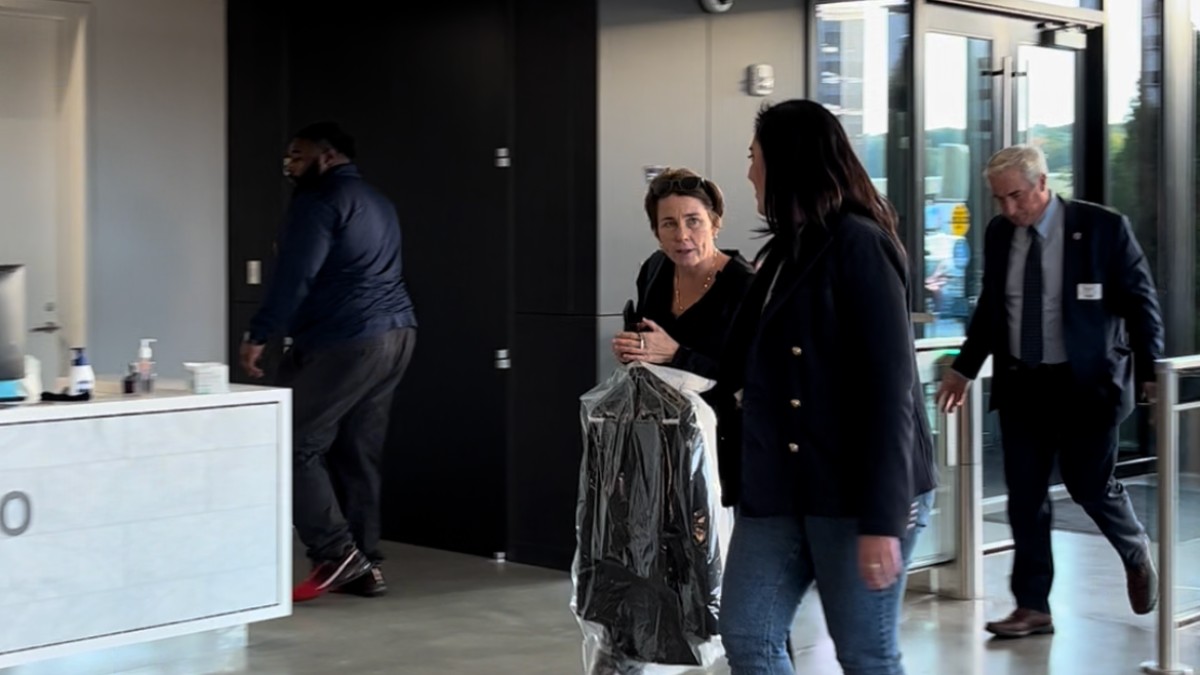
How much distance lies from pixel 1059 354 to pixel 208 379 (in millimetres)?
2689

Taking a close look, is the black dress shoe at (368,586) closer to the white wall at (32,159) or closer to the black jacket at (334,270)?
the black jacket at (334,270)

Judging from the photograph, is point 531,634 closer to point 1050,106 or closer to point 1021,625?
point 1021,625

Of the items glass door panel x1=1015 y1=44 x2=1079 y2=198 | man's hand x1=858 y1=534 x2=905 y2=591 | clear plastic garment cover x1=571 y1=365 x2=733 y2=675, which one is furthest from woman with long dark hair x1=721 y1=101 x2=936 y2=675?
glass door panel x1=1015 y1=44 x2=1079 y2=198

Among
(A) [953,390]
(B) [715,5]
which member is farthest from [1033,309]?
(B) [715,5]

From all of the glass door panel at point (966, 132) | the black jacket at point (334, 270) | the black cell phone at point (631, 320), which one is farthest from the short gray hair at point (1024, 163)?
the glass door panel at point (966, 132)

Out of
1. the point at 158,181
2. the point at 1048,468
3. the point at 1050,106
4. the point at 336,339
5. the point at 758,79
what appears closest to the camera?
the point at 1048,468

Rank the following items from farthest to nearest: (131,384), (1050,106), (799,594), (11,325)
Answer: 1. (1050,106)
2. (131,384)
3. (11,325)
4. (799,594)

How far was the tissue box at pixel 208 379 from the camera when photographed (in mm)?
5020

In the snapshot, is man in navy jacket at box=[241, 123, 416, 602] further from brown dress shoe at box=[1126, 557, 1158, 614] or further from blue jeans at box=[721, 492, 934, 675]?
blue jeans at box=[721, 492, 934, 675]

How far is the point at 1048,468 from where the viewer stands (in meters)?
5.43

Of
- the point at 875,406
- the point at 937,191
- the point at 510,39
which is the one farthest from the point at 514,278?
the point at 875,406

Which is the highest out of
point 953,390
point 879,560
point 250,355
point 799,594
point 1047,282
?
point 1047,282

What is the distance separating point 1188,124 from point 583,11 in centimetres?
461

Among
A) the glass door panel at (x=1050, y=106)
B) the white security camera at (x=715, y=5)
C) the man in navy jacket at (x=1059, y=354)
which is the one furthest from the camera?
the glass door panel at (x=1050, y=106)
